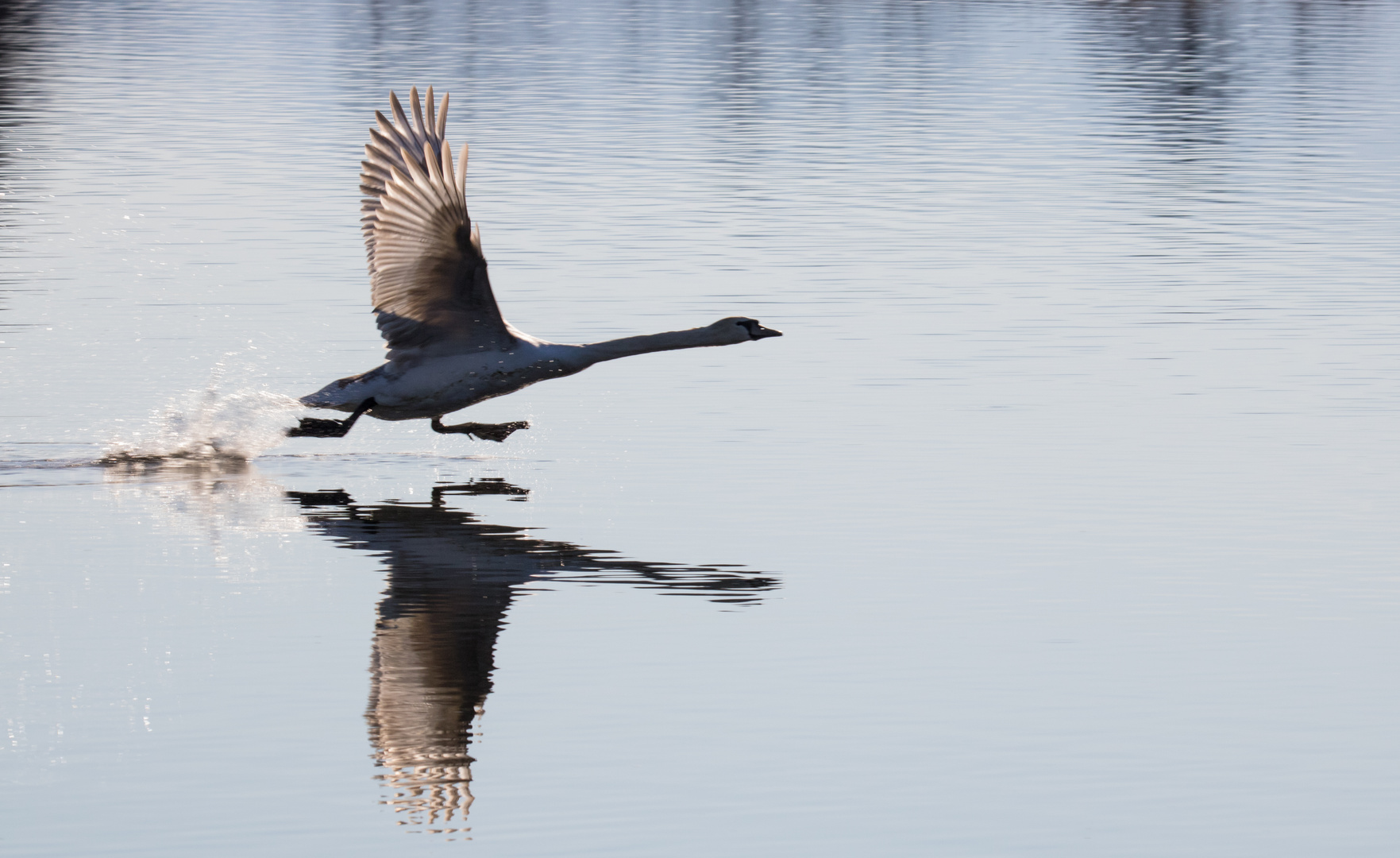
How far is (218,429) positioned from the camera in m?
14.1

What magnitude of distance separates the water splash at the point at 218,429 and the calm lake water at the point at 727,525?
4 centimetres

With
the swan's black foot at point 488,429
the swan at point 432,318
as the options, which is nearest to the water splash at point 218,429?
the swan at point 432,318

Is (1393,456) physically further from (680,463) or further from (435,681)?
(435,681)

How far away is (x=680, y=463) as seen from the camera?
44.3 feet

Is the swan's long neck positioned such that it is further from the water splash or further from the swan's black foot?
the water splash

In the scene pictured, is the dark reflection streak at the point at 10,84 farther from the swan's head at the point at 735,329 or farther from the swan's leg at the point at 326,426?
the swan's head at the point at 735,329

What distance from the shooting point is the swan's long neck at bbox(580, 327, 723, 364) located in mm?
13055

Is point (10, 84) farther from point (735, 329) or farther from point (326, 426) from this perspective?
point (735, 329)

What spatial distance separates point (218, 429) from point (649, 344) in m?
2.66

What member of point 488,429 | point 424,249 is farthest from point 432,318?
point 488,429

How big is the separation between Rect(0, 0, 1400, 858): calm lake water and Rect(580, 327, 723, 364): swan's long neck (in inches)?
26.2

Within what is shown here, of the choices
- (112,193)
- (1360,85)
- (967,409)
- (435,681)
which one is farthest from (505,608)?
(1360,85)

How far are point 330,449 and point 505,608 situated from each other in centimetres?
426

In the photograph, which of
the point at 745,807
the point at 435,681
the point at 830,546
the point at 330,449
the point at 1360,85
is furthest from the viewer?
the point at 1360,85
